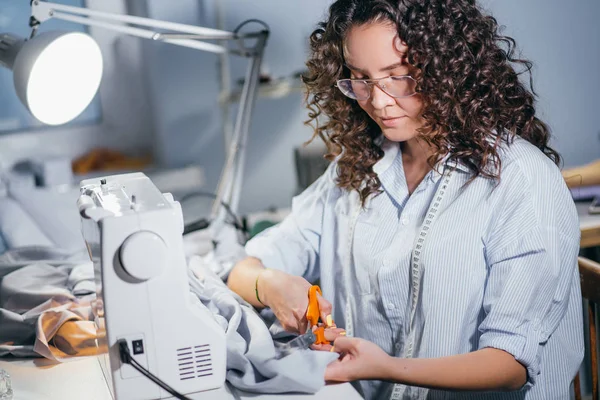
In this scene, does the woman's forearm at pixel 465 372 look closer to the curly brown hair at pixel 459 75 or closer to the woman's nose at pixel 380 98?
the curly brown hair at pixel 459 75

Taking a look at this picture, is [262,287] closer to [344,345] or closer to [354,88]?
[344,345]

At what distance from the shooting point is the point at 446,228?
1143mm

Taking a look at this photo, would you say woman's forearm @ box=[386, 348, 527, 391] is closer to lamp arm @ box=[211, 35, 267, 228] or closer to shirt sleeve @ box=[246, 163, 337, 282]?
shirt sleeve @ box=[246, 163, 337, 282]

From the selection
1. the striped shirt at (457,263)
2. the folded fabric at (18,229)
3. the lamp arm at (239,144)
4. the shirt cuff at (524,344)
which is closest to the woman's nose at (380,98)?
the striped shirt at (457,263)

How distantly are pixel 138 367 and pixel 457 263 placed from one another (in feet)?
1.74

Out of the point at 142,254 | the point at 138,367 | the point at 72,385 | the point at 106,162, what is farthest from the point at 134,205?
the point at 106,162

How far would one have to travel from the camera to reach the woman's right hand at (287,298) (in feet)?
3.77

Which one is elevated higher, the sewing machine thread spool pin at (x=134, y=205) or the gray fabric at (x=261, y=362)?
the sewing machine thread spool pin at (x=134, y=205)

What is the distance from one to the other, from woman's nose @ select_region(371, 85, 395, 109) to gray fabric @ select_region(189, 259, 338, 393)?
0.41 meters

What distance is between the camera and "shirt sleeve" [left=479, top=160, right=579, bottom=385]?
1.02m

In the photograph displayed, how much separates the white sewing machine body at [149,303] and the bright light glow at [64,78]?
15.7 inches

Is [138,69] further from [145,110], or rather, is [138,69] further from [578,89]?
[578,89]

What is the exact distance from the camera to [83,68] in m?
1.33

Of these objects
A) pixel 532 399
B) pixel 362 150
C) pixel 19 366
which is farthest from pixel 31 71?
pixel 532 399
